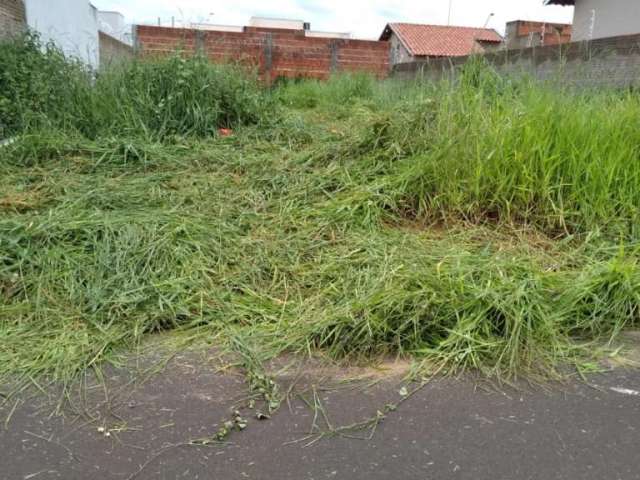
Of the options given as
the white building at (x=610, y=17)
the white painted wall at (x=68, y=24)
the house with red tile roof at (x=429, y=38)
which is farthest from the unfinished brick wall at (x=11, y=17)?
the house with red tile roof at (x=429, y=38)

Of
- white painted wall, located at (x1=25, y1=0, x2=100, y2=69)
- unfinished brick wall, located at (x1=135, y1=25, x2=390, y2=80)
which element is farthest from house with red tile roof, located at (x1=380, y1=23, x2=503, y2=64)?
white painted wall, located at (x1=25, y1=0, x2=100, y2=69)

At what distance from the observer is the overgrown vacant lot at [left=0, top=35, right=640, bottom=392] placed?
7.65 feet

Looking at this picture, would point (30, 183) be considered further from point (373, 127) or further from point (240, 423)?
point (240, 423)

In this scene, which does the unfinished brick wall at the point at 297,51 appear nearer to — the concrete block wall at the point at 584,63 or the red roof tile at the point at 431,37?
the concrete block wall at the point at 584,63

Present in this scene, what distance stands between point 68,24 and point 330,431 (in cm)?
1033

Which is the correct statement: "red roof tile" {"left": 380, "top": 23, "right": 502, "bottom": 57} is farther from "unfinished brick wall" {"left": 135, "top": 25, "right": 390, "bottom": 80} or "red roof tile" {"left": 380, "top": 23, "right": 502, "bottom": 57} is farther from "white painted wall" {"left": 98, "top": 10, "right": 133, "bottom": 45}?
"white painted wall" {"left": 98, "top": 10, "right": 133, "bottom": 45}

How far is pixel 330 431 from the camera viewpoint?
5.90ft

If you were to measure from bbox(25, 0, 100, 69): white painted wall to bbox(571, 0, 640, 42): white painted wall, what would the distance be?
11.9m

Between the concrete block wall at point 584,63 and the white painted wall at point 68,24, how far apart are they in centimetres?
568

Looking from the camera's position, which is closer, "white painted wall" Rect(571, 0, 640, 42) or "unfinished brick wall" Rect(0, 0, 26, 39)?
"unfinished brick wall" Rect(0, 0, 26, 39)

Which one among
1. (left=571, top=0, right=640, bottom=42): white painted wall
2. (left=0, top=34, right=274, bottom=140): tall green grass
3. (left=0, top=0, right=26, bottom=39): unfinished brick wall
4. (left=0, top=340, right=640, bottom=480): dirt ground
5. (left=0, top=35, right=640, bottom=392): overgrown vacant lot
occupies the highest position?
(left=571, top=0, right=640, bottom=42): white painted wall

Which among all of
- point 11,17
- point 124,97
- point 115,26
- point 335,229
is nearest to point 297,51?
point 115,26

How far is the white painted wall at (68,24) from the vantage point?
26.5 feet

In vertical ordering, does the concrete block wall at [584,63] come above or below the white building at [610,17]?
below
